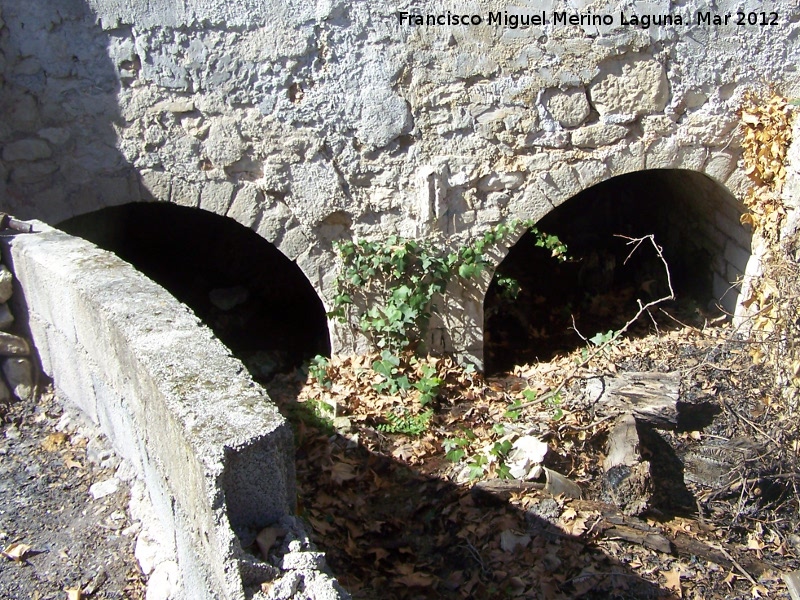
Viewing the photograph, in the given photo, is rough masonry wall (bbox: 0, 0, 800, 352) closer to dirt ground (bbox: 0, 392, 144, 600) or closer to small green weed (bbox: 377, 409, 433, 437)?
small green weed (bbox: 377, 409, 433, 437)

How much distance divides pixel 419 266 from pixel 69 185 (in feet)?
7.57

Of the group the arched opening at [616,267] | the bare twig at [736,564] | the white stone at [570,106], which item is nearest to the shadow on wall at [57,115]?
the white stone at [570,106]

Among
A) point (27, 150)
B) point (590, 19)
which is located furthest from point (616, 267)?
point (27, 150)

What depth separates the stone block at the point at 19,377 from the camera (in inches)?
149

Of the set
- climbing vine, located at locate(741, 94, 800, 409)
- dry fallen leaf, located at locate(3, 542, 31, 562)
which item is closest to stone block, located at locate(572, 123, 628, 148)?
climbing vine, located at locate(741, 94, 800, 409)

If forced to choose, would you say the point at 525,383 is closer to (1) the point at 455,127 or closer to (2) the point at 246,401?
(1) the point at 455,127

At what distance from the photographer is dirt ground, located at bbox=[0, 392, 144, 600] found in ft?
8.99

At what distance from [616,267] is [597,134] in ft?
7.40

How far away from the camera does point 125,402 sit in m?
3.02

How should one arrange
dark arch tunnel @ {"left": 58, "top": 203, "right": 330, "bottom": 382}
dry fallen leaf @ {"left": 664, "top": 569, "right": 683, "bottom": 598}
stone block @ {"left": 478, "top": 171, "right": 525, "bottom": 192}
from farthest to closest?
1. dark arch tunnel @ {"left": 58, "top": 203, "right": 330, "bottom": 382}
2. stone block @ {"left": 478, "top": 171, "right": 525, "bottom": 192}
3. dry fallen leaf @ {"left": 664, "top": 569, "right": 683, "bottom": 598}

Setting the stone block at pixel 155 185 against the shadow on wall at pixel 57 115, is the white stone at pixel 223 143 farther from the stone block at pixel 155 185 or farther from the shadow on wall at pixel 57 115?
the shadow on wall at pixel 57 115

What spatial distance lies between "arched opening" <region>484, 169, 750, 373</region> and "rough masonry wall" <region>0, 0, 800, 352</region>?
0.90 metres

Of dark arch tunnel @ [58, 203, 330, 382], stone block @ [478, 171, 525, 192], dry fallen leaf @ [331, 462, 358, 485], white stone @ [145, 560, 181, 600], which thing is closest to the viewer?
white stone @ [145, 560, 181, 600]

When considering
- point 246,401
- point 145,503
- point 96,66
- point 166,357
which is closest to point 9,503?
point 145,503
